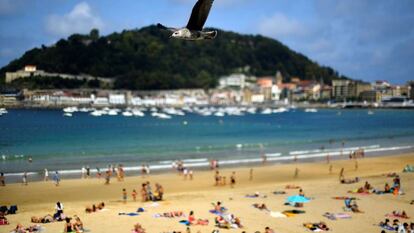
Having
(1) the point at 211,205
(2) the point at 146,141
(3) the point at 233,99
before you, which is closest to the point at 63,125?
(2) the point at 146,141

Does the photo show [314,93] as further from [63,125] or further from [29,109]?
[29,109]

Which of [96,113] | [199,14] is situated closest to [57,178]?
[199,14]

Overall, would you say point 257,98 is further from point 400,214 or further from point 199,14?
point 199,14

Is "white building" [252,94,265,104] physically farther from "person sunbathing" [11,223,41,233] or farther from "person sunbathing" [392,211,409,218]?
"person sunbathing" [11,223,41,233]

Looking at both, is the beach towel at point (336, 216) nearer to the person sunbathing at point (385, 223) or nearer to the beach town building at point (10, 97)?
the person sunbathing at point (385, 223)

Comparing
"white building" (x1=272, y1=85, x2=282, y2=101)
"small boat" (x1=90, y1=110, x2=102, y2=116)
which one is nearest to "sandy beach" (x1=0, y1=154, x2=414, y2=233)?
"small boat" (x1=90, y1=110, x2=102, y2=116)

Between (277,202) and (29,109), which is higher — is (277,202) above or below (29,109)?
below

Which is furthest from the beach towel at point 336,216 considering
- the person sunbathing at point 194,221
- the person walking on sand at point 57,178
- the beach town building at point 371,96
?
the beach town building at point 371,96
